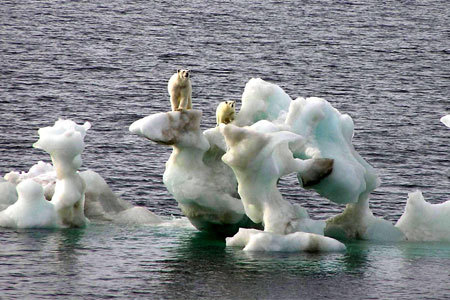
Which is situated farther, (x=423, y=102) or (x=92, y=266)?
(x=423, y=102)

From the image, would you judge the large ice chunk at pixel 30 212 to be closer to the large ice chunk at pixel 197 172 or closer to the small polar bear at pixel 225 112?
the large ice chunk at pixel 197 172

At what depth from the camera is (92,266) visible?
33.2 meters

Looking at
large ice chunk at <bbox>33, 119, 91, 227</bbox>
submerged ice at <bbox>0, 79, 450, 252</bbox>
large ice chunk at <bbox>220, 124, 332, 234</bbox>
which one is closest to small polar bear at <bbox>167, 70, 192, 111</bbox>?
submerged ice at <bbox>0, 79, 450, 252</bbox>

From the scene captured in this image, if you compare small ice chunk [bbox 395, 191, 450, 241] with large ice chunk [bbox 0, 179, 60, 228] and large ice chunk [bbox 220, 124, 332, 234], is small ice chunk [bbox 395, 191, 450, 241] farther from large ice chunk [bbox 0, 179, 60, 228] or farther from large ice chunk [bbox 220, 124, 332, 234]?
Result: large ice chunk [bbox 0, 179, 60, 228]

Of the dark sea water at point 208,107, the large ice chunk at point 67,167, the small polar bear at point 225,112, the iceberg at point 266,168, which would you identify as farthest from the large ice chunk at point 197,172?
the large ice chunk at point 67,167

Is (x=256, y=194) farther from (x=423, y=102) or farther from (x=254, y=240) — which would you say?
(x=423, y=102)

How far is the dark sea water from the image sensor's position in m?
32.0

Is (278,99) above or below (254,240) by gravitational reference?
above

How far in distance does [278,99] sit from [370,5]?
84536 mm

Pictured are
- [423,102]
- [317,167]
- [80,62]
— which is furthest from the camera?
[80,62]

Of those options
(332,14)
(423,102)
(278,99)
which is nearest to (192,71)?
(423,102)

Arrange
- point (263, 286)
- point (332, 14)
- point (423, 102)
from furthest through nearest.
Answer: point (332, 14), point (423, 102), point (263, 286)

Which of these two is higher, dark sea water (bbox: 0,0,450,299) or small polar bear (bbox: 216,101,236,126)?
small polar bear (bbox: 216,101,236,126)

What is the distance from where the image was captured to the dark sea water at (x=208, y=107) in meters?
32.0
